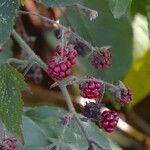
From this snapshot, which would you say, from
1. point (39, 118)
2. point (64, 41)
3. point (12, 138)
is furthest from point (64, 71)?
point (39, 118)

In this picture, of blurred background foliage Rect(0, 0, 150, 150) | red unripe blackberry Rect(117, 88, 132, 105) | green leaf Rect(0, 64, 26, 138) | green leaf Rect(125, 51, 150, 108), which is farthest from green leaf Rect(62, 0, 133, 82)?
green leaf Rect(125, 51, 150, 108)

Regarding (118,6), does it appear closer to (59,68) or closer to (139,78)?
(59,68)

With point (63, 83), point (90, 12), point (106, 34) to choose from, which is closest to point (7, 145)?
point (63, 83)

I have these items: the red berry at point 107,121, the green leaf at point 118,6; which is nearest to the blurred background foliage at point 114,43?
the green leaf at point 118,6

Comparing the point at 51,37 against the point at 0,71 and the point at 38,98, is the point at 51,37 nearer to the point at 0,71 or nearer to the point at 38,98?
the point at 38,98

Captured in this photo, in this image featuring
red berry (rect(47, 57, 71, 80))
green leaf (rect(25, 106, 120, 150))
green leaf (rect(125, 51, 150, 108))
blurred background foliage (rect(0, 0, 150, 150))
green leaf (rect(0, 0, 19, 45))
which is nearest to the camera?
green leaf (rect(0, 0, 19, 45))

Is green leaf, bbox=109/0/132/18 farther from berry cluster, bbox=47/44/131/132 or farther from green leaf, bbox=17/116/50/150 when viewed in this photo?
green leaf, bbox=17/116/50/150

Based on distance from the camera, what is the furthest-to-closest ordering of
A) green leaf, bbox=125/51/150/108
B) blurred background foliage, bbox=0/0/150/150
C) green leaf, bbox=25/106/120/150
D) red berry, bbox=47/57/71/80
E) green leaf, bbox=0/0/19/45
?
green leaf, bbox=125/51/150/108 → blurred background foliage, bbox=0/0/150/150 → green leaf, bbox=25/106/120/150 → red berry, bbox=47/57/71/80 → green leaf, bbox=0/0/19/45

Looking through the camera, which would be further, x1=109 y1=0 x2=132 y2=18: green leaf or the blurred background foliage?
the blurred background foliage
